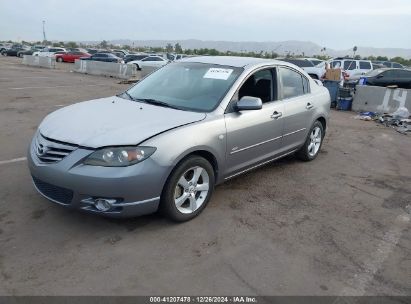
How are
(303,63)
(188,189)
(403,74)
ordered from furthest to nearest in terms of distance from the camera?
(303,63), (403,74), (188,189)

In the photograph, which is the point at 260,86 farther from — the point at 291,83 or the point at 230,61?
the point at 291,83

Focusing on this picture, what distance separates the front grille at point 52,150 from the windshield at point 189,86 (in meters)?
1.30

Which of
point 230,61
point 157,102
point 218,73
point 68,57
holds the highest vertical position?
point 230,61

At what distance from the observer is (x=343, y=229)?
403 cm

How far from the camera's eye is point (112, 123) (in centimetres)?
377

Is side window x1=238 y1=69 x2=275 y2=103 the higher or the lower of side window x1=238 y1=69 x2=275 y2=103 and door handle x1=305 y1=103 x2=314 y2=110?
the higher

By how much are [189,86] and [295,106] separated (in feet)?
5.43

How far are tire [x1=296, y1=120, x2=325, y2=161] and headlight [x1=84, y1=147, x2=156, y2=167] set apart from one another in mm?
3304

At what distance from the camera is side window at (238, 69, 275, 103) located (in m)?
4.64

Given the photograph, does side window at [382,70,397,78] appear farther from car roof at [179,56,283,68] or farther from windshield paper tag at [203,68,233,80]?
windshield paper tag at [203,68,233,80]

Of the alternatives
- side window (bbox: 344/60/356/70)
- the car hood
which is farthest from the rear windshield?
the car hood

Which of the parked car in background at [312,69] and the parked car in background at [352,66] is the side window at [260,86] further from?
the parked car in background at [352,66]

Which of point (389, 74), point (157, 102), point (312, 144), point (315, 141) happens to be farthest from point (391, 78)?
point (157, 102)

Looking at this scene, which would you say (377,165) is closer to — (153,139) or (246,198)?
(246,198)
